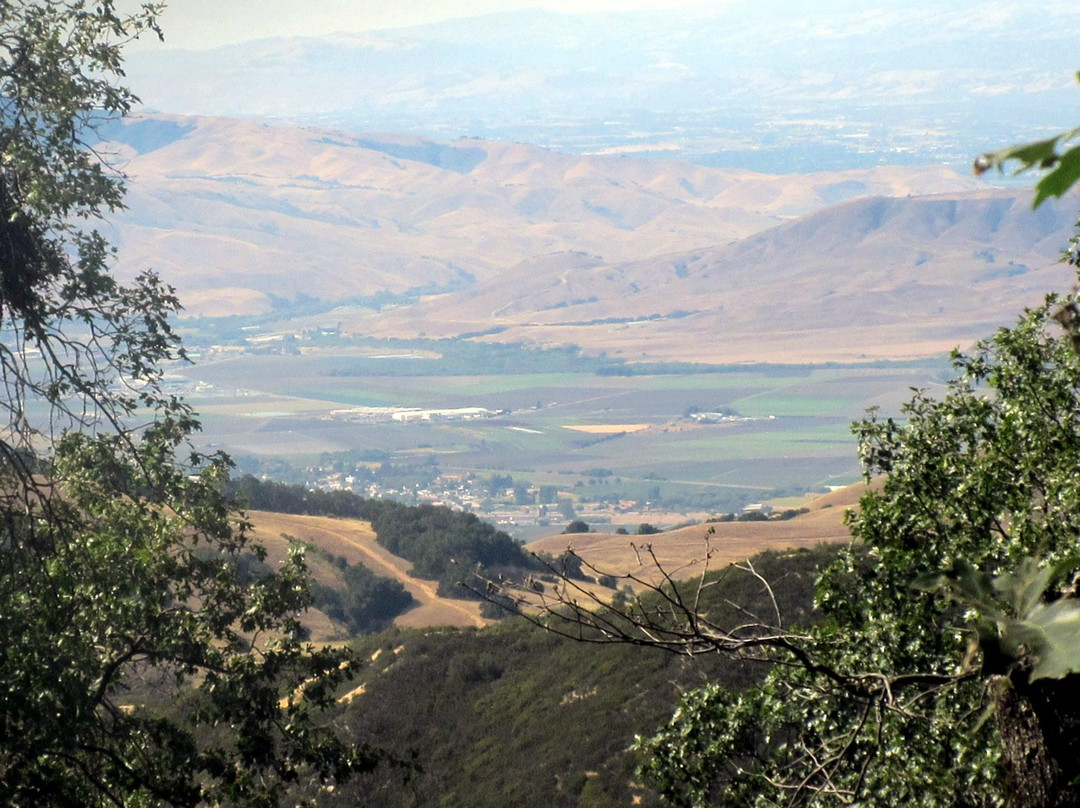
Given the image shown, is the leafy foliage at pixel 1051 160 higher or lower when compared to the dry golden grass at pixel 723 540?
higher

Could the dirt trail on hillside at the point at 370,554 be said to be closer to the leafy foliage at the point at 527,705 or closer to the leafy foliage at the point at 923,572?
the leafy foliage at the point at 527,705

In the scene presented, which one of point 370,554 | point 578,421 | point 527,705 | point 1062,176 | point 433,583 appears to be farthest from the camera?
point 578,421

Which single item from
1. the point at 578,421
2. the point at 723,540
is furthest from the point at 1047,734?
the point at 578,421

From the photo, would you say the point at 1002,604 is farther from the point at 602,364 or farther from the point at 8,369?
the point at 602,364

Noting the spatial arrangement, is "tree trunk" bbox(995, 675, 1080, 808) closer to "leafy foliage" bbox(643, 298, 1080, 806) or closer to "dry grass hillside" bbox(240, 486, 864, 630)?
"leafy foliage" bbox(643, 298, 1080, 806)

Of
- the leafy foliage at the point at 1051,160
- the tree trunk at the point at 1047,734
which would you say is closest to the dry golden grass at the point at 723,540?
the tree trunk at the point at 1047,734

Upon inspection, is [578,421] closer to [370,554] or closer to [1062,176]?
[370,554]

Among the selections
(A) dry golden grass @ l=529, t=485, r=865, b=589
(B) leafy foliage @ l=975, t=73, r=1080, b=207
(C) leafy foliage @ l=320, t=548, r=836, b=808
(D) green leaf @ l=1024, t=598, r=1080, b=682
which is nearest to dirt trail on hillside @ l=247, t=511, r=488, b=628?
(A) dry golden grass @ l=529, t=485, r=865, b=589
